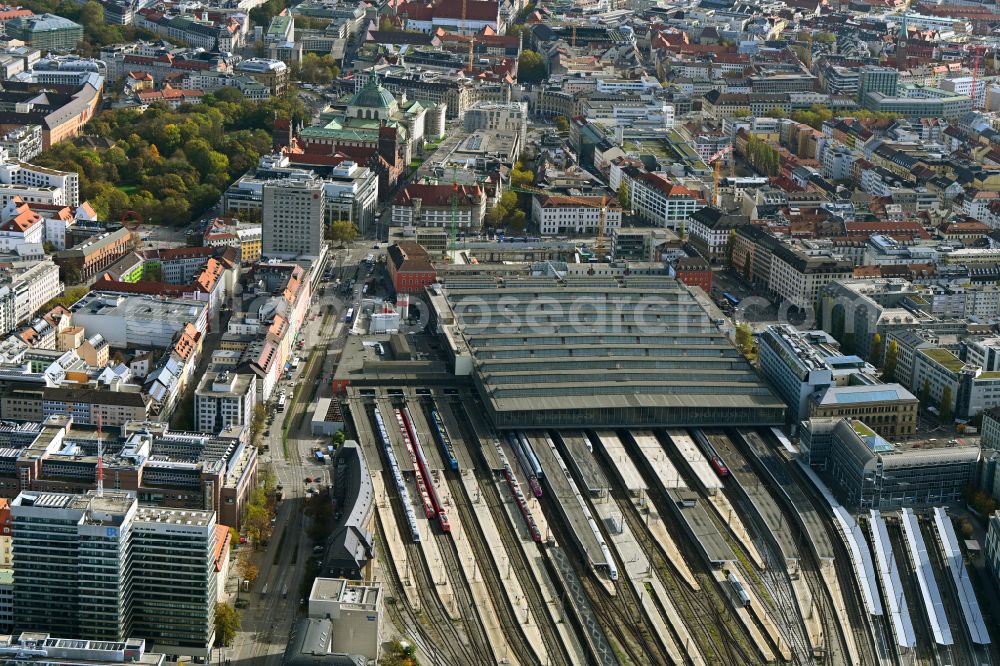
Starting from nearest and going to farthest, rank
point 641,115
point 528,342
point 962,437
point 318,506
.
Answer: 1. point 318,506
2. point 962,437
3. point 528,342
4. point 641,115

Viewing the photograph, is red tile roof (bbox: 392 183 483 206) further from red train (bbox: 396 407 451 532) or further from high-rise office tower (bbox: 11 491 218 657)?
high-rise office tower (bbox: 11 491 218 657)

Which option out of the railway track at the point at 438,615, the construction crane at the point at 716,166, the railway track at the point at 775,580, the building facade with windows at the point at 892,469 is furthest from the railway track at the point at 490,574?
the construction crane at the point at 716,166

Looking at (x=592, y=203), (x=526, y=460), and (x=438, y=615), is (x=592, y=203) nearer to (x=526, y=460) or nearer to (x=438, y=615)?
(x=526, y=460)

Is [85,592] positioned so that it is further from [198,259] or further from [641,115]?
[641,115]

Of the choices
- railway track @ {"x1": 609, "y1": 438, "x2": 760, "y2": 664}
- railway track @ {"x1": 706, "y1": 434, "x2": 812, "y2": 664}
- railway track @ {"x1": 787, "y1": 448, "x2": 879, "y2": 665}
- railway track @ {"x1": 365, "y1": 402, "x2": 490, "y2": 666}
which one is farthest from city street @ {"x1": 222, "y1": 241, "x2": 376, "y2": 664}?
railway track @ {"x1": 787, "y1": 448, "x2": 879, "y2": 665}

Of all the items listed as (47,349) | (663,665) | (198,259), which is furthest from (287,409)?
(663,665)

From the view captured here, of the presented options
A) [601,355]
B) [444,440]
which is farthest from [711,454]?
[444,440]
